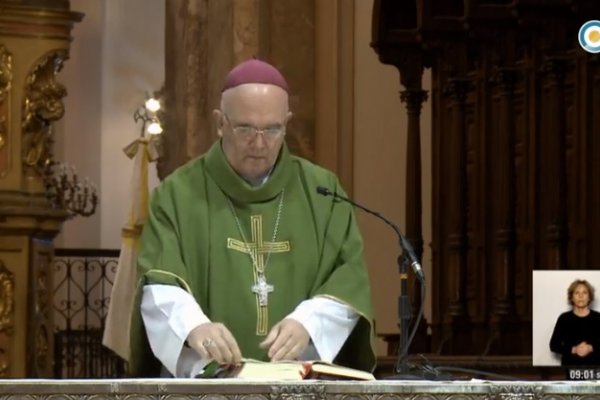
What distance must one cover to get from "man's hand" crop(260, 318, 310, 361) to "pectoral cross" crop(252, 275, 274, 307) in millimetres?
353

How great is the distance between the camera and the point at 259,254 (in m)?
6.27

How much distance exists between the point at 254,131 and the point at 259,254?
455mm

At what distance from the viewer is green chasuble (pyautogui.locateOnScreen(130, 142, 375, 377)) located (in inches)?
243

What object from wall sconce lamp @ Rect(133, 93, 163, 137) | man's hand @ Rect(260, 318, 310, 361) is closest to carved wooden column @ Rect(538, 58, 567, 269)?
wall sconce lamp @ Rect(133, 93, 163, 137)

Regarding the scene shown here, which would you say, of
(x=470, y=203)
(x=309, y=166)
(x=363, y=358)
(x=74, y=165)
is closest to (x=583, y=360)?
(x=363, y=358)

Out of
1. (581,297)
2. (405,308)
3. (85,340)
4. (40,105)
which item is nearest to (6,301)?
(40,105)

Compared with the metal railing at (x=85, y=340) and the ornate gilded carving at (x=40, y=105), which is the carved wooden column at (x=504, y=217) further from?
the metal railing at (x=85, y=340)

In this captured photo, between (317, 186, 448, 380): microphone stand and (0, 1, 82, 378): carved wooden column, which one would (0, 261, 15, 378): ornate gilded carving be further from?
(317, 186, 448, 380): microphone stand

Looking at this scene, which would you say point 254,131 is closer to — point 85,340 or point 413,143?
point 413,143

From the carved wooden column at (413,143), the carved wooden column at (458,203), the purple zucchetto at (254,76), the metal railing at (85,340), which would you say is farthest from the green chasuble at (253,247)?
the metal railing at (85,340)

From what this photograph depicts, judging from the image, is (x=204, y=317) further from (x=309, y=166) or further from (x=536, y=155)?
(x=536, y=155)

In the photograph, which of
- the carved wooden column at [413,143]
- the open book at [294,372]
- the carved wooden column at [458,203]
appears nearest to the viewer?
the open book at [294,372]

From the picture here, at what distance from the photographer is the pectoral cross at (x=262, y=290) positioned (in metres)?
6.22

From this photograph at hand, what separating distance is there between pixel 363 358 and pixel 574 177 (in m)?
5.90
